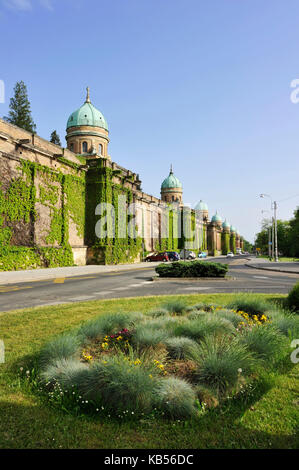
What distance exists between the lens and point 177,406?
328cm

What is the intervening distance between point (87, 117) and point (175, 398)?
49728 mm

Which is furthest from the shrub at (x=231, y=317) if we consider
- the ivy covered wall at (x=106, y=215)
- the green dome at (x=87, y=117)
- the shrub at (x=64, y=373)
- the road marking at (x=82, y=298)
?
the green dome at (x=87, y=117)

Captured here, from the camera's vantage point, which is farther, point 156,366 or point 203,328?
point 203,328

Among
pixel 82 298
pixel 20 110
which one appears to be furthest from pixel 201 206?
pixel 82 298

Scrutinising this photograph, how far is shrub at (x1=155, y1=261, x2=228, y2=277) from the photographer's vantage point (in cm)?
1886

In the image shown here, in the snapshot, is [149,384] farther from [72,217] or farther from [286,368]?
[72,217]

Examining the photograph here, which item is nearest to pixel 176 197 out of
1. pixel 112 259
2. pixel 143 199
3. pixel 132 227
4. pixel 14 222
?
pixel 143 199

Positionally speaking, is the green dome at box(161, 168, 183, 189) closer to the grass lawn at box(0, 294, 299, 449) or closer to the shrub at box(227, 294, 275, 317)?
the shrub at box(227, 294, 275, 317)

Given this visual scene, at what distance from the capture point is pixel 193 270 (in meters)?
19.2

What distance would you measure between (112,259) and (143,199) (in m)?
21.3

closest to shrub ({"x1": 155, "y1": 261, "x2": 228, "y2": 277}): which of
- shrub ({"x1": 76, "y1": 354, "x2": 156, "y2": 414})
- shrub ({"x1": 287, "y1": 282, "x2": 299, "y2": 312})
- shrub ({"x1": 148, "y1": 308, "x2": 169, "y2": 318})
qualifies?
shrub ({"x1": 287, "y1": 282, "x2": 299, "y2": 312})

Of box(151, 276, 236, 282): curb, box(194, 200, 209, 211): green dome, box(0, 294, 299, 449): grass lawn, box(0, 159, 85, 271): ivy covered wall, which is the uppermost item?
box(194, 200, 209, 211): green dome

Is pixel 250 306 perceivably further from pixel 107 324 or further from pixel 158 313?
pixel 107 324

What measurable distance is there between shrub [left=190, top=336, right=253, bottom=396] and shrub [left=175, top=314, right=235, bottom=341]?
93 cm
